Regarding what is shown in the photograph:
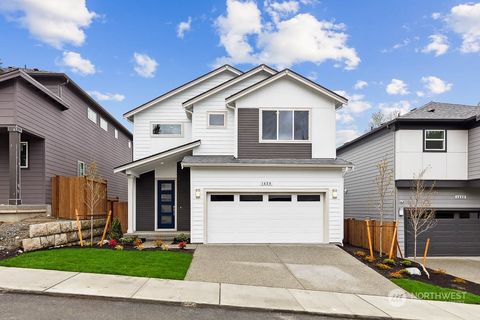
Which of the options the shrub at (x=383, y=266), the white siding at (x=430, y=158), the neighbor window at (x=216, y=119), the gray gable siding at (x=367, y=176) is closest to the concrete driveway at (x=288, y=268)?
the shrub at (x=383, y=266)

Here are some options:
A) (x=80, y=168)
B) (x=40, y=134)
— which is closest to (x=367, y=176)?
(x=80, y=168)

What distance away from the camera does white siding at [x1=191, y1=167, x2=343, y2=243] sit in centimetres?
1418

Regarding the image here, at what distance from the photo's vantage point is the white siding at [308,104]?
14820mm

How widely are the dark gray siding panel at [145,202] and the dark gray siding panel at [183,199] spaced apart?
1.16 meters

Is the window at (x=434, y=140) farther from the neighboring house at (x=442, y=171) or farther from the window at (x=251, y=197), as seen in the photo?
the window at (x=251, y=197)

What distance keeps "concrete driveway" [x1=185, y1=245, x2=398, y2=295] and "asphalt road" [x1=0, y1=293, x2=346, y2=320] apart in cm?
211

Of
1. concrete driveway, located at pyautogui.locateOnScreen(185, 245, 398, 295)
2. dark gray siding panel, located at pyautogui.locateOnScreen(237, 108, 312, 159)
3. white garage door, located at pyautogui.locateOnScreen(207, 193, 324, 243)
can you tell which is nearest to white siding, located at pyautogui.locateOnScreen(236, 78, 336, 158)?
dark gray siding panel, located at pyautogui.locateOnScreen(237, 108, 312, 159)

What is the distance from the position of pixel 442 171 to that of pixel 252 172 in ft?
27.2

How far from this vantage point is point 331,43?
2014 centimetres

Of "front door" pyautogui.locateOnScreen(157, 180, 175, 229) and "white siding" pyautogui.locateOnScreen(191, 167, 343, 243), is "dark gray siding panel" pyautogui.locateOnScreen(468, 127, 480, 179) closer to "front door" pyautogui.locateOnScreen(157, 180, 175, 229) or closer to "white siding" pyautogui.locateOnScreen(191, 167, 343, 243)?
"white siding" pyautogui.locateOnScreen(191, 167, 343, 243)

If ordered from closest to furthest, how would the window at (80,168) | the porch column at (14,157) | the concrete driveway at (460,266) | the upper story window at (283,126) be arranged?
the concrete driveway at (460,266)
the porch column at (14,157)
the upper story window at (283,126)
the window at (80,168)

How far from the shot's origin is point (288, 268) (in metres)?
10.5

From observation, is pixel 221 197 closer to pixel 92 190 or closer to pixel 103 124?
pixel 92 190

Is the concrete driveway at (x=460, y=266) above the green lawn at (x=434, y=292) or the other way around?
the other way around
